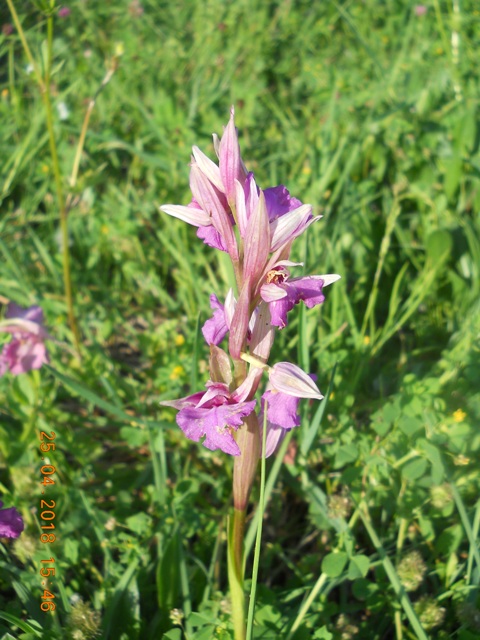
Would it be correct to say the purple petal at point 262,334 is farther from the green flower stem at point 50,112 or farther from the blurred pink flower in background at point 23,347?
the green flower stem at point 50,112

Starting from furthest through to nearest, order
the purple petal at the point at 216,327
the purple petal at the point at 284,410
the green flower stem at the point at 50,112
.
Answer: the green flower stem at the point at 50,112
the purple petal at the point at 216,327
the purple petal at the point at 284,410

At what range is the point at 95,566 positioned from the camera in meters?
1.82

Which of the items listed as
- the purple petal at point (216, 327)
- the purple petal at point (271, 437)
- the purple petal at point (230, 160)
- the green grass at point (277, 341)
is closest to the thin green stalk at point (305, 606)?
the green grass at point (277, 341)

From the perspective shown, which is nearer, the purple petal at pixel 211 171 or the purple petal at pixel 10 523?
the purple petal at pixel 211 171

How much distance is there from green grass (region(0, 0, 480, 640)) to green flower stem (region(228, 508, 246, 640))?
128mm

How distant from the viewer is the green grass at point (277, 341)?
1571mm

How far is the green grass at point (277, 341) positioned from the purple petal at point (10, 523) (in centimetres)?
20

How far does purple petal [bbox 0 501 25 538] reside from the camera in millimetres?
1293

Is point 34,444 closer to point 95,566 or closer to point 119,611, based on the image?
point 95,566

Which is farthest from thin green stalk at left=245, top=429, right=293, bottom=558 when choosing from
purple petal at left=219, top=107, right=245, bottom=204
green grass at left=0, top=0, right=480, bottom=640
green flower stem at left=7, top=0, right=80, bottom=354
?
green flower stem at left=7, top=0, right=80, bottom=354

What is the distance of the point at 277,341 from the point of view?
7.23 feet

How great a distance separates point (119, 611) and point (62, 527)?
0.33 m

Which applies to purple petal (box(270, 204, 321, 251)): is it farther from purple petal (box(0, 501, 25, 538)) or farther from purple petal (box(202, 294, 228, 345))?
purple petal (box(0, 501, 25, 538))

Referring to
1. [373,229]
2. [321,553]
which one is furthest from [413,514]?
[373,229]
